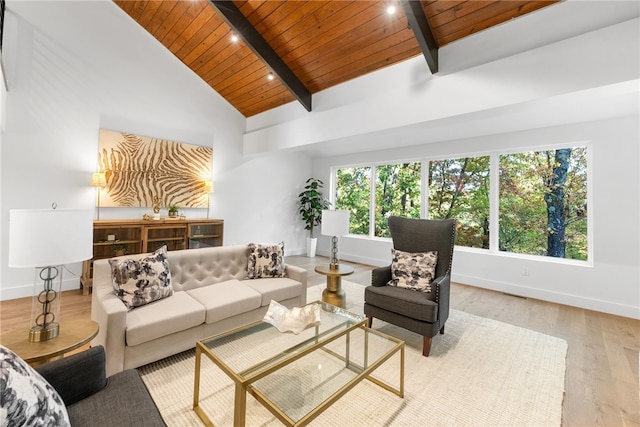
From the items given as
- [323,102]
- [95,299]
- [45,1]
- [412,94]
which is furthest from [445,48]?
Result: [45,1]

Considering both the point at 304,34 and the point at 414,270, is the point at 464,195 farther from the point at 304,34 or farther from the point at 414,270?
the point at 304,34

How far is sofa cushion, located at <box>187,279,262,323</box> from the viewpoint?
7.59ft

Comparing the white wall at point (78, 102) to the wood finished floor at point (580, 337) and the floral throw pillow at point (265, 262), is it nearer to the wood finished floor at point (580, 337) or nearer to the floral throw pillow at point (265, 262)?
the wood finished floor at point (580, 337)

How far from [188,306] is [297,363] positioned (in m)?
1.09

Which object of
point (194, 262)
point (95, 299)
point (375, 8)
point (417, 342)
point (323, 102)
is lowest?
point (417, 342)

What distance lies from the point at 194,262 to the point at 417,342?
7.67ft

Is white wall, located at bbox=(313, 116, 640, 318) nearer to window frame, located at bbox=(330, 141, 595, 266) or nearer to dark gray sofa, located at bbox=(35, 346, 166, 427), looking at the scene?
window frame, located at bbox=(330, 141, 595, 266)

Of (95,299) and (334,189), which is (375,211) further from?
(95,299)

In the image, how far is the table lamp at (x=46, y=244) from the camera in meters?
1.37

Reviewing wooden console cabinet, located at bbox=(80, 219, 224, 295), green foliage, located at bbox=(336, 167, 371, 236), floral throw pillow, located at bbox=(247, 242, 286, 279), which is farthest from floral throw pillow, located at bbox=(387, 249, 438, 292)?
wooden console cabinet, located at bbox=(80, 219, 224, 295)

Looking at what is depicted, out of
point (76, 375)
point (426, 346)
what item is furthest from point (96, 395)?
point (426, 346)

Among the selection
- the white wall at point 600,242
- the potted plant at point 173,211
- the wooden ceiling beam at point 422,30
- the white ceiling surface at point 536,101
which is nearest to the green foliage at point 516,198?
the white wall at point 600,242

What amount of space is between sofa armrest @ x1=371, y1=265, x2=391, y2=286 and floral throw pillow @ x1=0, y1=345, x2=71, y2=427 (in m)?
2.36

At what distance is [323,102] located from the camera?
4.17 metres
